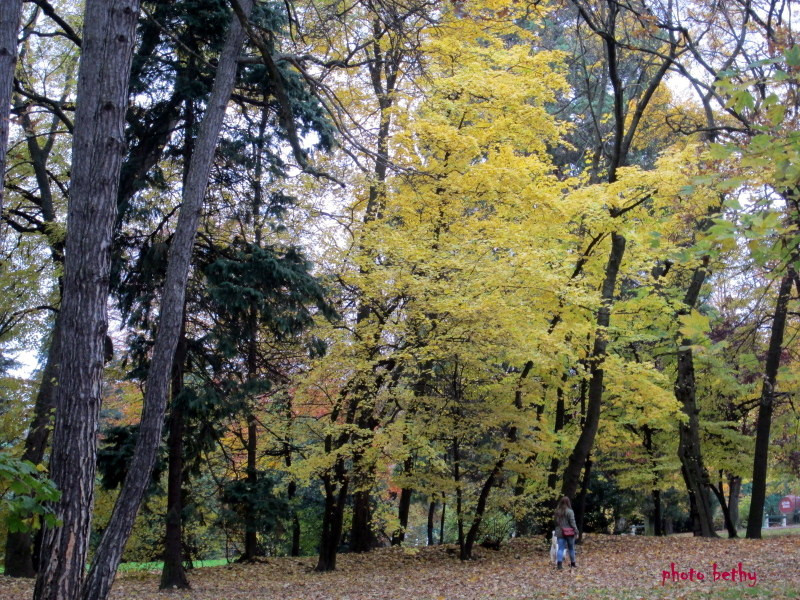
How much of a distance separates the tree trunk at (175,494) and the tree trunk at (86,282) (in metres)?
5.98

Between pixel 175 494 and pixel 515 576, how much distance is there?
19.8 ft

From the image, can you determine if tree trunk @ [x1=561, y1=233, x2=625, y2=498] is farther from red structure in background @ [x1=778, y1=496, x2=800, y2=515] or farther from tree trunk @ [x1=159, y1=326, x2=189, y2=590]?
red structure in background @ [x1=778, y1=496, x2=800, y2=515]

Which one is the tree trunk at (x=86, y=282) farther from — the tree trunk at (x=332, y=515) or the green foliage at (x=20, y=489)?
the tree trunk at (x=332, y=515)

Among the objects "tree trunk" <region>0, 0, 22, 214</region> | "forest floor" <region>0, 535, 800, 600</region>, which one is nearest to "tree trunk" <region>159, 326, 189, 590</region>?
"forest floor" <region>0, 535, 800, 600</region>

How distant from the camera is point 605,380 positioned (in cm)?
1614

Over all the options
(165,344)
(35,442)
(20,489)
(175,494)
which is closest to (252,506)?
(175,494)

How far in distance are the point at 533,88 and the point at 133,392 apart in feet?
38.0

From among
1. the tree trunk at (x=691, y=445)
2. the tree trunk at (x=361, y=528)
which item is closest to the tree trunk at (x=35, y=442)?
the tree trunk at (x=361, y=528)

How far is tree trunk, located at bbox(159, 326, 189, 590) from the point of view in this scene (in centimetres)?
1194

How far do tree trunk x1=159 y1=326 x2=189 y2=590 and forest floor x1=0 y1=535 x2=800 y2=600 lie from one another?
35 cm

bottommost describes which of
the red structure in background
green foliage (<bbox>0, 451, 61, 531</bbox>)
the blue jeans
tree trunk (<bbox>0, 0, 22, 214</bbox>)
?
the red structure in background

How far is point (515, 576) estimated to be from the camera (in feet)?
38.0

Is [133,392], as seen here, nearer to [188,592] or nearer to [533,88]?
[188,592]

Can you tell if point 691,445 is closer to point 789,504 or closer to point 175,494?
point 175,494
